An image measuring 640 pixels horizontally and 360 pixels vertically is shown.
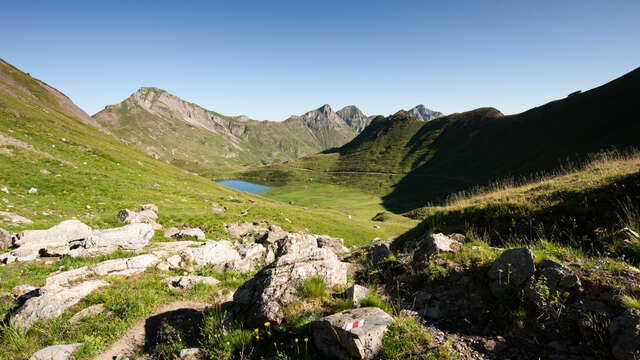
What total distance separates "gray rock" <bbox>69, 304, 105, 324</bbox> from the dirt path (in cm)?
176

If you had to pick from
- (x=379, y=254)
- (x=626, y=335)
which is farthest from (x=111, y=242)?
(x=626, y=335)

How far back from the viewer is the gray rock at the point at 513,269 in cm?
577

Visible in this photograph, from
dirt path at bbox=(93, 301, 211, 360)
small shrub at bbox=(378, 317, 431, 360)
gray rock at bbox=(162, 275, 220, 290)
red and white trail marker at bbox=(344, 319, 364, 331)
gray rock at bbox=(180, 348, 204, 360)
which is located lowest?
dirt path at bbox=(93, 301, 211, 360)

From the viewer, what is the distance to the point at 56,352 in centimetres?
647

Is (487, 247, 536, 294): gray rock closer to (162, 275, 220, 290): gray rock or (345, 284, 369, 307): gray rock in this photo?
(345, 284, 369, 307): gray rock

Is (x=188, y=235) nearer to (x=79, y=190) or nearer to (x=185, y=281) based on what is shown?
(x=185, y=281)

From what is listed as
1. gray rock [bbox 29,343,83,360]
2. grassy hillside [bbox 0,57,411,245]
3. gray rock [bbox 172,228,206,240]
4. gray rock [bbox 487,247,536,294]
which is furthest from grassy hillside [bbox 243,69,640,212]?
gray rock [bbox 29,343,83,360]

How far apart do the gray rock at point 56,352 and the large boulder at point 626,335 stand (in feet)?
39.2

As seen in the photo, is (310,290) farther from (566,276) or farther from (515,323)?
(566,276)

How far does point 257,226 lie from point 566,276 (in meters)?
28.3

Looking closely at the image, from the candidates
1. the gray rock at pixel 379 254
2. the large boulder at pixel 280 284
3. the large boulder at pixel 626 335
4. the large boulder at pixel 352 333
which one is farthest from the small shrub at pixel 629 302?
the gray rock at pixel 379 254

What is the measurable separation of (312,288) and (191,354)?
3488 mm

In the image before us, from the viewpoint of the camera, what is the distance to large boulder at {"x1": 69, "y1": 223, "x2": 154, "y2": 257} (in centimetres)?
1357

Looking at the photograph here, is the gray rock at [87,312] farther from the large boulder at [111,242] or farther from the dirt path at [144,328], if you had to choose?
the large boulder at [111,242]
